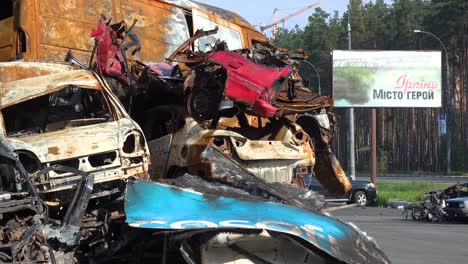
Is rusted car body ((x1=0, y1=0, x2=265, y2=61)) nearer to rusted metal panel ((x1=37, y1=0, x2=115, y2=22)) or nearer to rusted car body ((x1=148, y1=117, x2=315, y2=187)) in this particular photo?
rusted metal panel ((x1=37, y1=0, x2=115, y2=22))

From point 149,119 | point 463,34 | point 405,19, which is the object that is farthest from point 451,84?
point 149,119

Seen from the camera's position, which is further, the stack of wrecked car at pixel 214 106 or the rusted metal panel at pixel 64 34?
the rusted metal panel at pixel 64 34

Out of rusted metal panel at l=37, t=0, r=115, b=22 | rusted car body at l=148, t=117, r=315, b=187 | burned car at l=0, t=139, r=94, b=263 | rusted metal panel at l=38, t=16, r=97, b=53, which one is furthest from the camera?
rusted metal panel at l=37, t=0, r=115, b=22

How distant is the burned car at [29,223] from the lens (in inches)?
237

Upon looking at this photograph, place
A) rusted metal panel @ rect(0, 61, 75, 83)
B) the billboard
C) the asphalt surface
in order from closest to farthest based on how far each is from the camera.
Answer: rusted metal panel @ rect(0, 61, 75, 83) < the asphalt surface < the billboard

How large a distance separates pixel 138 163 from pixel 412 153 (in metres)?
64.6

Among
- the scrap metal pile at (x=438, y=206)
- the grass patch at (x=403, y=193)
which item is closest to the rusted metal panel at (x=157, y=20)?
the scrap metal pile at (x=438, y=206)

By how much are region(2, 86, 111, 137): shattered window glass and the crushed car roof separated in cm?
19

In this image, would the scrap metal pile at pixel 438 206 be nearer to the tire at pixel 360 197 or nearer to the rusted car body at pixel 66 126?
the tire at pixel 360 197

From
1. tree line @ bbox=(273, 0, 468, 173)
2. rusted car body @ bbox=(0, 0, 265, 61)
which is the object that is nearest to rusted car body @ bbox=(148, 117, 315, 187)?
rusted car body @ bbox=(0, 0, 265, 61)

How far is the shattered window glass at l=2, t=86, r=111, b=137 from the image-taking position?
787 centimetres

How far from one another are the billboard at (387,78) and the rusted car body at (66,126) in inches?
1376

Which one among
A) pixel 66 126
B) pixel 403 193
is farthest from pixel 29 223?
pixel 403 193

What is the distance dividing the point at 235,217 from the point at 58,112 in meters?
2.60
